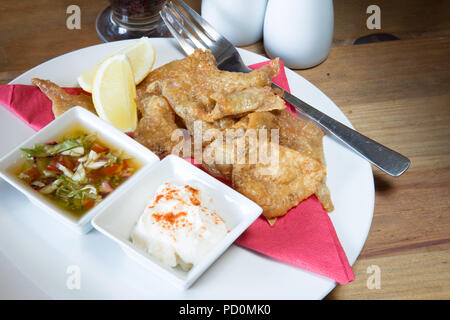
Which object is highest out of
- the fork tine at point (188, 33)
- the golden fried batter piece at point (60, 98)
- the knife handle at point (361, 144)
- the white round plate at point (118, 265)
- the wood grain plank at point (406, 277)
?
the fork tine at point (188, 33)

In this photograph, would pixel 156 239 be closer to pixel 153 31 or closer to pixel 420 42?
pixel 153 31

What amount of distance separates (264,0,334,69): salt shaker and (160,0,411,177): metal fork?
333 mm

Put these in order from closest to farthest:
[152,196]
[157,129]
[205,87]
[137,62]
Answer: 1. [152,196]
2. [157,129]
3. [205,87]
4. [137,62]

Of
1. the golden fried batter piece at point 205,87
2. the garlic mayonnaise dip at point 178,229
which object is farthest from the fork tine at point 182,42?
the garlic mayonnaise dip at point 178,229

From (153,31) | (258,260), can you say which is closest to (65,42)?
(153,31)

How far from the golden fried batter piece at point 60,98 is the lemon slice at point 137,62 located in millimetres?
106

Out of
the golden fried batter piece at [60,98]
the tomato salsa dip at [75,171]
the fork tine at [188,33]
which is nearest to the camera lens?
the tomato salsa dip at [75,171]

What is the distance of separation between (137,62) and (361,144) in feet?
4.54

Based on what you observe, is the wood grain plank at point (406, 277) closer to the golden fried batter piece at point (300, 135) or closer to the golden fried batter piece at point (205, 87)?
the golden fried batter piece at point (300, 135)

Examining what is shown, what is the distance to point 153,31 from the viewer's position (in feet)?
11.1

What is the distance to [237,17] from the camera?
304cm

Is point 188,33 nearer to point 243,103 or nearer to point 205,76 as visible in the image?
point 205,76

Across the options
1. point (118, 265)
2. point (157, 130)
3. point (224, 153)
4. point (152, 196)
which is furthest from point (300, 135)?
point (118, 265)

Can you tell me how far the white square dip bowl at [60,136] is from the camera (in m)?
1.91
